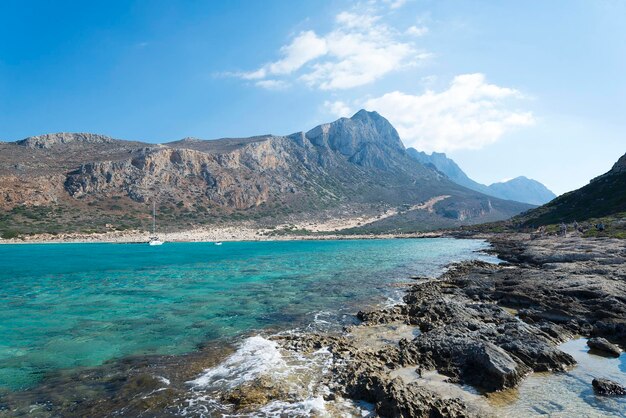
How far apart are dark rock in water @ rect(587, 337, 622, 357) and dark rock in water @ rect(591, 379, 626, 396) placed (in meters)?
3.81

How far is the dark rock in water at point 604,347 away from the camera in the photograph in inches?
543

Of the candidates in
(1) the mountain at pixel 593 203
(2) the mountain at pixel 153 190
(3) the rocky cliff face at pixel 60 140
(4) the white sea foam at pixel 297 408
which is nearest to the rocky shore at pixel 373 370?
(4) the white sea foam at pixel 297 408

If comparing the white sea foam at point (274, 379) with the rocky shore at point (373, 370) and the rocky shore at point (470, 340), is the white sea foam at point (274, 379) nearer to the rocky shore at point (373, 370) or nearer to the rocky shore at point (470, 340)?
the rocky shore at point (373, 370)

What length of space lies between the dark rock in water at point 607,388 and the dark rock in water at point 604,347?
3.81 m

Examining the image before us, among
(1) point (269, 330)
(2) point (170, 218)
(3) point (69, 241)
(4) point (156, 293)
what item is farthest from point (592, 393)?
(2) point (170, 218)

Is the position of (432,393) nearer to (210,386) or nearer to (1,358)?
(210,386)

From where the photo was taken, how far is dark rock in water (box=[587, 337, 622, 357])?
13.8 meters

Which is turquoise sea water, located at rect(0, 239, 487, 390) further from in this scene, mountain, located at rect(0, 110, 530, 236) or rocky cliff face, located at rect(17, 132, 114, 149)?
rocky cliff face, located at rect(17, 132, 114, 149)

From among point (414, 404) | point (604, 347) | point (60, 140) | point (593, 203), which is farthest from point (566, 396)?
point (60, 140)

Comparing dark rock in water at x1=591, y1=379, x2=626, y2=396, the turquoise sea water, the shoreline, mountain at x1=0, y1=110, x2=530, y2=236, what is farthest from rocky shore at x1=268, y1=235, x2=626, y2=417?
mountain at x1=0, y1=110, x2=530, y2=236

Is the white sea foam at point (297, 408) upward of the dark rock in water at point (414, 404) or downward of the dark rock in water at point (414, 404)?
downward

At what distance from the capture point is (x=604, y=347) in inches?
551

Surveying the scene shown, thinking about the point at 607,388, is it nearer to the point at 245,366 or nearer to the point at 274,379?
the point at 274,379

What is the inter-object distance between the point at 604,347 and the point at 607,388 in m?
4.54
